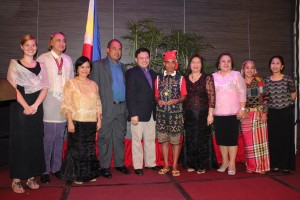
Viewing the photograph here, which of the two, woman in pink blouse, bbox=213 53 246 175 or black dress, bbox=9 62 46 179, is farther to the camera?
woman in pink blouse, bbox=213 53 246 175

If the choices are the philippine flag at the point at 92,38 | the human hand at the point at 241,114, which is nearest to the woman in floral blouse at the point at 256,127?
the human hand at the point at 241,114

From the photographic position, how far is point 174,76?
10.8ft

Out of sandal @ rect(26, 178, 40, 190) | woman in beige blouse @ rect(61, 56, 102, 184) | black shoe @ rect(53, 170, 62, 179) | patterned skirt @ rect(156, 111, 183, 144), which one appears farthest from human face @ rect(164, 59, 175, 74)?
sandal @ rect(26, 178, 40, 190)

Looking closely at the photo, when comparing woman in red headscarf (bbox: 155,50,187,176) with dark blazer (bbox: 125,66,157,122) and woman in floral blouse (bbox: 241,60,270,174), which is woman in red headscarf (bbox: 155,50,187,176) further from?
woman in floral blouse (bbox: 241,60,270,174)

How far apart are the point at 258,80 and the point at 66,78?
241 centimetres

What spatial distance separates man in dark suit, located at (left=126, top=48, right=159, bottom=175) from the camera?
3.25m

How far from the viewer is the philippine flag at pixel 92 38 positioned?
3996 mm

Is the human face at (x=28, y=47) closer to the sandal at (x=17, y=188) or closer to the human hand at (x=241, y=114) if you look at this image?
the sandal at (x=17, y=188)

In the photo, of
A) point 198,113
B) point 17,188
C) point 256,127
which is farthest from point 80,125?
point 256,127

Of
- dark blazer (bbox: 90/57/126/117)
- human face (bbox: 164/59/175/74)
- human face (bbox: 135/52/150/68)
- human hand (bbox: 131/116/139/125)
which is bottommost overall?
human hand (bbox: 131/116/139/125)

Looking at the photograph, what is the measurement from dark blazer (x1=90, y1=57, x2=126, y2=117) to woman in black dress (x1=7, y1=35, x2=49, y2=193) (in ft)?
2.08

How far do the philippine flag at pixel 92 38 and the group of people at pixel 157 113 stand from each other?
753 millimetres

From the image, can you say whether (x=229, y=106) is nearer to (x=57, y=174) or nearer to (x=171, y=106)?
(x=171, y=106)

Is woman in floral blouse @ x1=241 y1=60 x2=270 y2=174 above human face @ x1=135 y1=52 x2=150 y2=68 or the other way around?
the other way around
